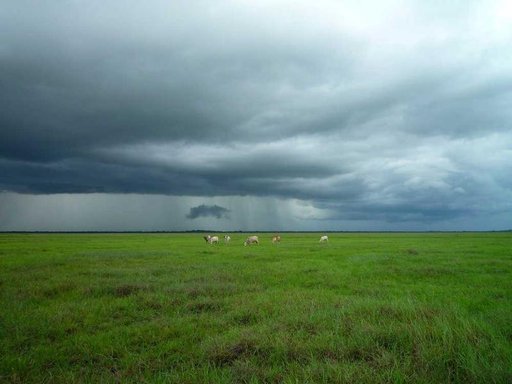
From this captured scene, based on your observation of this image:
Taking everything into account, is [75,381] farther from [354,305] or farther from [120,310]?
[354,305]

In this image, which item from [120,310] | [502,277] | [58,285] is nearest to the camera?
[120,310]

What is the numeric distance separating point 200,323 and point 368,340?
4.09 metres

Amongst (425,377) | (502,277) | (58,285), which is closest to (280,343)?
(425,377)

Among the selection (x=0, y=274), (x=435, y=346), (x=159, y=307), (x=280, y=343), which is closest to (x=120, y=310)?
(x=159, y=307)

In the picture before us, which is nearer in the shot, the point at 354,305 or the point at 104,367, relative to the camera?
the point at 104,367

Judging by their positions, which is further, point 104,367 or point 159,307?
point 159,307

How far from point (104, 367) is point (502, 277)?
16.4 meters

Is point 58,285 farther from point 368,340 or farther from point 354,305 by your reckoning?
point 368,340

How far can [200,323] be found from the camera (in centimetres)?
921

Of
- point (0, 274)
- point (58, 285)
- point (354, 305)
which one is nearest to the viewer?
point (354, 305)

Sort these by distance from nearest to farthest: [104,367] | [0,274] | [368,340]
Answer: [104,367] → [368,340] → [0,274]

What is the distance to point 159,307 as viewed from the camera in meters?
11.1

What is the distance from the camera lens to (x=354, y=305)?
33.1 feet

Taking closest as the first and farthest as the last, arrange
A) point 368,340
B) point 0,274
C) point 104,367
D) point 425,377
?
point 425,377 < point 104,367 < point 368,340 < point 0,274
